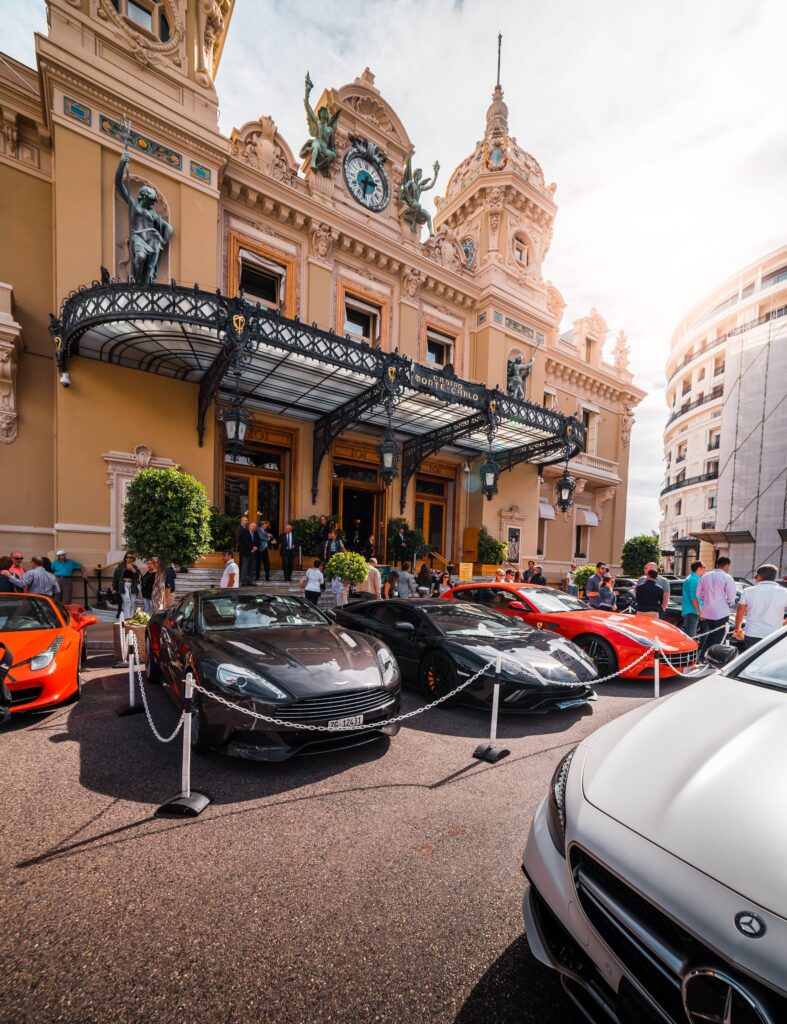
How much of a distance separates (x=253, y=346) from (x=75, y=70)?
7.63 m

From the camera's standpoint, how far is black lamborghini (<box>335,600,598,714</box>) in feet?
16.3

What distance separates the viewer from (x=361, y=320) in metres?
16.5

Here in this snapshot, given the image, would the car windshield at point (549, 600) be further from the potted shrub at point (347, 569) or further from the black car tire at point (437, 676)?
the potted shrub at point (347, 569)

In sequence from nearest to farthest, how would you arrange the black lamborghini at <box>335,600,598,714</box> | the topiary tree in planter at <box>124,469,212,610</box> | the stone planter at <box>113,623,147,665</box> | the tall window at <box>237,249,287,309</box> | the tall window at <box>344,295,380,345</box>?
1. the black lamborghini at <box>335,600,598,714</box>
2. the stone planter at <box>113,623,147,665</box>
3. the topiary tree in planter at <box>124,469,212,610</box>
4. the tall window at <box>237,249,287,309</box>
5. the tall window at <box>344,295,380,345</box>

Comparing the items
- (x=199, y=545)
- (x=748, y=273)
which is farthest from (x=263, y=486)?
(x=748, y=273)

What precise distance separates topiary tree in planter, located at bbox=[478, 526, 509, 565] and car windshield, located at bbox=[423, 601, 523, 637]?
10656 millimetres

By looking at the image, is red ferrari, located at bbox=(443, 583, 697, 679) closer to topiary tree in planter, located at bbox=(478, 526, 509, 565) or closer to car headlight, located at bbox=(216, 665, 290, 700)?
car headlight, located at bbox=(216, 665, 290, 700)

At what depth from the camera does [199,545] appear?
8.55 m

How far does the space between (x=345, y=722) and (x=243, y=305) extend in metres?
9.17

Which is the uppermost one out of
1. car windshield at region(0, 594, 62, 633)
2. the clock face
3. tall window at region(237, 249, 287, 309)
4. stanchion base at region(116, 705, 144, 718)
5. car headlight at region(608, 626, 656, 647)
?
the clock face

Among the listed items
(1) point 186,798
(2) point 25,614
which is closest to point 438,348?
(2) point 25,614

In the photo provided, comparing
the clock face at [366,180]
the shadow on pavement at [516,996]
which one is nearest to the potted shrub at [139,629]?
the shadow on pavement at [516,996]

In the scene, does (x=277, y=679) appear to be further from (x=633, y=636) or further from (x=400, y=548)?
(x=400, y=548)

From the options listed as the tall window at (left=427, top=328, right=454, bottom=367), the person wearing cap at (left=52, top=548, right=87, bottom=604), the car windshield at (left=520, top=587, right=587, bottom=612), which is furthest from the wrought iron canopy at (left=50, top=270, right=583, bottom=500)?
the car windshield at (left=520, top=587, right=587, bottom=612)
